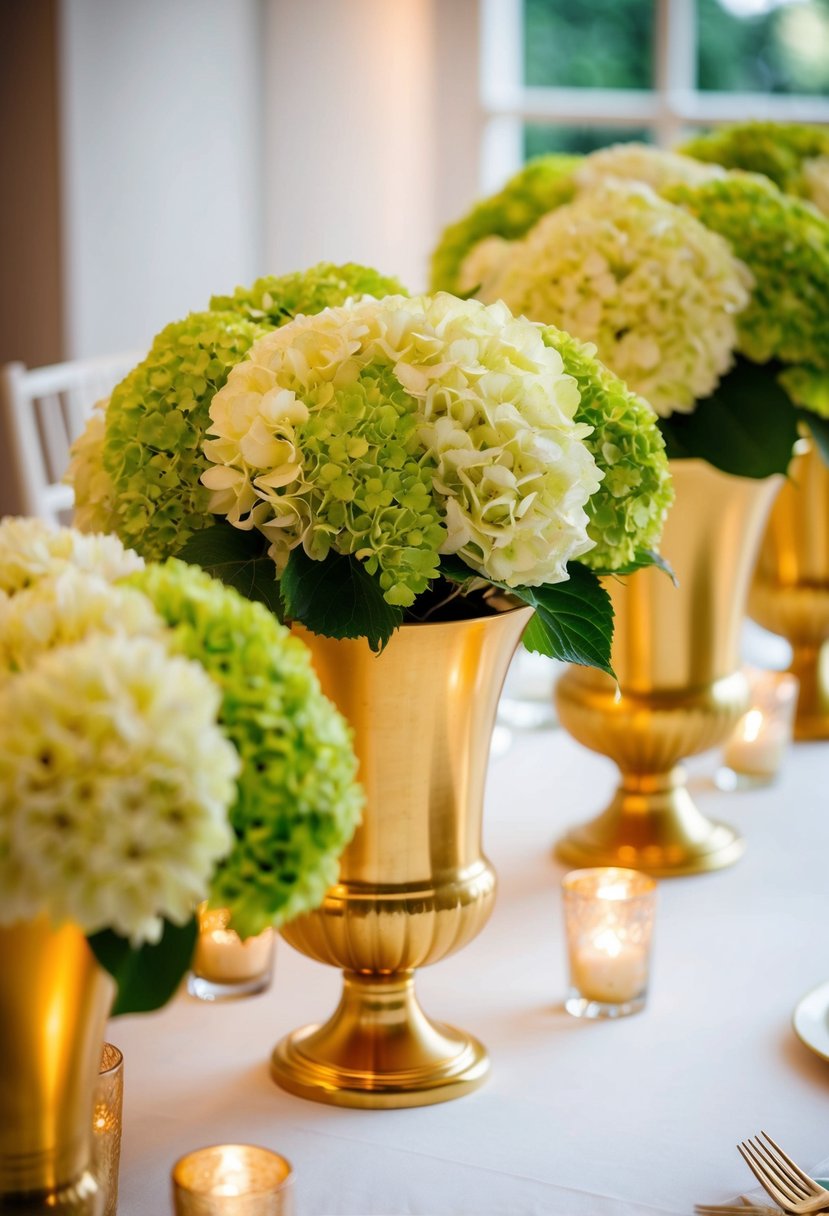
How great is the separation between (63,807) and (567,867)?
0.80m

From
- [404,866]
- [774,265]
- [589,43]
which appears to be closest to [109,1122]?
[404,866]

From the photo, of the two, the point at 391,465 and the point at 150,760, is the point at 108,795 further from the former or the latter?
the point at 391,465

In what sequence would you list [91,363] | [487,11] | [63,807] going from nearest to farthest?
1. [63,807]
2. [91,363]
3. [487,11]

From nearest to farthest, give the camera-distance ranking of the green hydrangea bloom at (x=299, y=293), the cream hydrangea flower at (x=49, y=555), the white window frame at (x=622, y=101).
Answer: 1. the cream hydrangea flower at (x=49, y=555)
2. the green hydrangea bloom at (x=299, y=293)
3. the white window frame at (x=622, y=101)

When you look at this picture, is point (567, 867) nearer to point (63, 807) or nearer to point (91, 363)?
point (63, 807)

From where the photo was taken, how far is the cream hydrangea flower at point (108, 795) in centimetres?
45

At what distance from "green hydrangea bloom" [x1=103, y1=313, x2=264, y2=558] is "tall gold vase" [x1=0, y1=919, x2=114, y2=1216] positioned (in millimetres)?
303

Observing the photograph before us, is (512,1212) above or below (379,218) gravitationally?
below

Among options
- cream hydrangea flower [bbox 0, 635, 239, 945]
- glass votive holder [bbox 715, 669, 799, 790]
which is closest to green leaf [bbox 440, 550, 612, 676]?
cream hydrangea flower [bbox 0, 635, 239, 945]

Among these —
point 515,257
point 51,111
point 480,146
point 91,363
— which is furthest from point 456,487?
point 480,146

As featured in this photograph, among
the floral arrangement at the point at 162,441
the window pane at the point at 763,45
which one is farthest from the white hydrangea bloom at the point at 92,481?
the window pane at the point at 763,45

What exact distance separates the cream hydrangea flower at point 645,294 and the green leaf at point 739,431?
0.06ft

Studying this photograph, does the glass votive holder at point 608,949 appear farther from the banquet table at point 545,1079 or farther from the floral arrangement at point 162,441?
the floral arrangement at point 162,441

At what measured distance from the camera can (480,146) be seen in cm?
318
